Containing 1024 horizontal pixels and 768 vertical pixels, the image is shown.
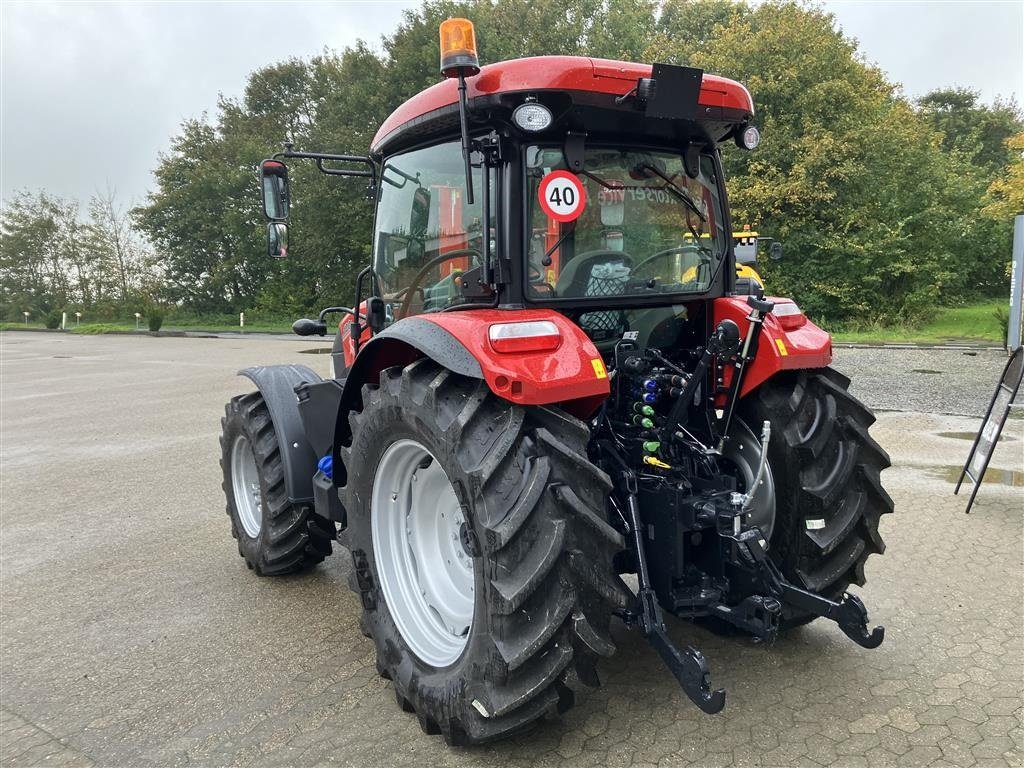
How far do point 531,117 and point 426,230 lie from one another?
929 mm

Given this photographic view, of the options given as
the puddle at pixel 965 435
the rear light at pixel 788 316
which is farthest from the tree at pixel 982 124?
the rear light at pixel 788 316

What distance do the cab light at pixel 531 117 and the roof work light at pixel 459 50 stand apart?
200 millimetres

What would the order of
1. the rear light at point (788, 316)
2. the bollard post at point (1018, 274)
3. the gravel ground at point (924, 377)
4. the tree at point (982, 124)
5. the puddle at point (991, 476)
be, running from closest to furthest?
the rear light at point (788, 316)
the puddle at point (991, 476)
the gravel ground at point (924, 377)
the bollard post at point (1018, 274)
the tree at point (982, 124)

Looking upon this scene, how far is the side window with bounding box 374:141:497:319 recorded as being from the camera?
300 centimetres

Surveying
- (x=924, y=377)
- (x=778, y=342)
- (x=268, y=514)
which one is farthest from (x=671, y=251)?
(x=924, y=377)

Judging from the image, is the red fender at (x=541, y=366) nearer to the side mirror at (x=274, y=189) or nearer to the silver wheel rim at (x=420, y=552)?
the silver wheel rim at (x=420, y=552)

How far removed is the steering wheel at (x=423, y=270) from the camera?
300cm

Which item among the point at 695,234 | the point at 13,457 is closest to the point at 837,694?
the point at 695,234

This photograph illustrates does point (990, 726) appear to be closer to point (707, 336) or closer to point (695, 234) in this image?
point (707, 336)

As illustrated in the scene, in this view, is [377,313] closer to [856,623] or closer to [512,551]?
[512,551]

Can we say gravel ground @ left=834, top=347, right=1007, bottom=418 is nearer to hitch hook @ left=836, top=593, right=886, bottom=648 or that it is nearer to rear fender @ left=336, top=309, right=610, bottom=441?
hitch hook @ left=836, top=593, right=886, bottom=648

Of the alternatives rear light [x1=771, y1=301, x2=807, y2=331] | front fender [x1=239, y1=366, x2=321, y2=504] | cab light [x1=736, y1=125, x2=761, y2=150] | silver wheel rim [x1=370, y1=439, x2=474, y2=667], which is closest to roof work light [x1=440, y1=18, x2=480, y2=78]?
cab light [x1=736, y1=125, x2=761, y2=150]

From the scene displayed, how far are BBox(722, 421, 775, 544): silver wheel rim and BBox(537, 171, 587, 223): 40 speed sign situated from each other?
121 cm

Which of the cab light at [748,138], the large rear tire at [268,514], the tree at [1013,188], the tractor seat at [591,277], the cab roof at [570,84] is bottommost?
the large rear tire at [268,514]
